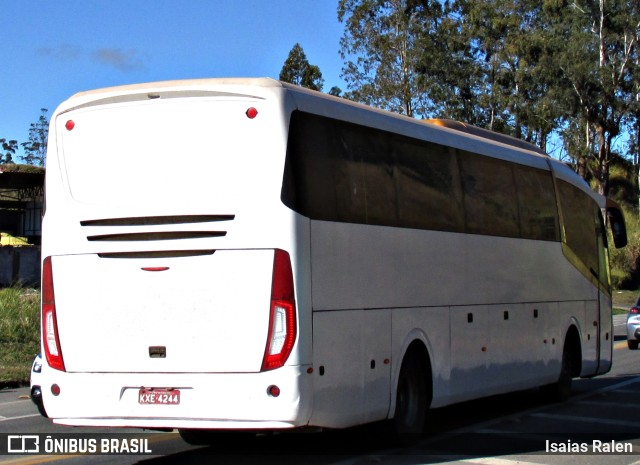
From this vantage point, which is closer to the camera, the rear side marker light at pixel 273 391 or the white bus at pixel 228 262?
the rear side marker light at pixel 273 391

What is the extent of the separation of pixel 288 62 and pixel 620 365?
41041mm

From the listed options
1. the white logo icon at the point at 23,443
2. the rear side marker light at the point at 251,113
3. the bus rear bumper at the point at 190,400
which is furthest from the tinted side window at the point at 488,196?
the white logo icon at the point at 23,443

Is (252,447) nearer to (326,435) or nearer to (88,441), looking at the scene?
(326,435)

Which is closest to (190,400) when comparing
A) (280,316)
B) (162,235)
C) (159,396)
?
(159,396)

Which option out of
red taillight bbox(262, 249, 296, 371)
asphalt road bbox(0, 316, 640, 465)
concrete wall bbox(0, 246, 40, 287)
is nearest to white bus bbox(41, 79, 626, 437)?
red taillight bbox(262, 249, 296, 371)

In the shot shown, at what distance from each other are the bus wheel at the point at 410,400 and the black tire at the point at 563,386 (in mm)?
4459

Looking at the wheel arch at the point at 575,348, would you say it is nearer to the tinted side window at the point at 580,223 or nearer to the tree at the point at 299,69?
the tinted side window at the point at 580,223

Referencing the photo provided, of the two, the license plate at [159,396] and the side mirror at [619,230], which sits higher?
the side mirror at [619,230]

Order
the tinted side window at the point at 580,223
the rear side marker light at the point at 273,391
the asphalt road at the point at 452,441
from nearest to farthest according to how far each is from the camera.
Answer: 1. the rear side marker light at the point at 273,391
2. the asphalt road at the point at 452,441
3. the tinted side window at the point at 580,223

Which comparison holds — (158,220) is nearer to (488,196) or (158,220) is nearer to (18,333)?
(488,196)

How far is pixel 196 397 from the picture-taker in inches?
316

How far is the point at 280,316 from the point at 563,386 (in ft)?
25.0

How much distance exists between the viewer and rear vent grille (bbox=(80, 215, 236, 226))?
320 inches

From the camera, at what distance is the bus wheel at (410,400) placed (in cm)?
983
